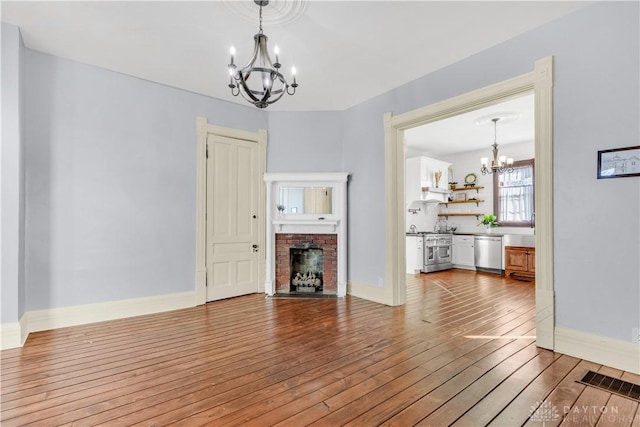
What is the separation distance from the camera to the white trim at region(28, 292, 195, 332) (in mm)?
3365

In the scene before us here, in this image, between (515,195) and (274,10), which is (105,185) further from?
(515,195)

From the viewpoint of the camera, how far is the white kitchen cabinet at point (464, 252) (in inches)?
294

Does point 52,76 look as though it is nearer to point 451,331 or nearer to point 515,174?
point 451,331

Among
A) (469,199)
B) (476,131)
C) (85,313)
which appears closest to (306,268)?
(85,313)

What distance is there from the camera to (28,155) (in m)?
3.34

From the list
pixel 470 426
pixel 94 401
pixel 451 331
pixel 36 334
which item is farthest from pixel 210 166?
pixel 470 426

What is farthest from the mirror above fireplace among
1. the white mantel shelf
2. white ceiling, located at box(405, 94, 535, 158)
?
white ceiling, located at box(405, 94, 535, 158)

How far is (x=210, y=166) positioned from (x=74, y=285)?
87.4 inches

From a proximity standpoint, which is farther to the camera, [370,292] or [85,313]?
[370,292]

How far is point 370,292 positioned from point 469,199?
4.89m

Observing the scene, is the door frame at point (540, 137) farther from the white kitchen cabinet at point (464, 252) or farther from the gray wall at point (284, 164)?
the white kitchen cabinet at point (464, 252)

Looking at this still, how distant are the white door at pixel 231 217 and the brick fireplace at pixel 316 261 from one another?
399 mm

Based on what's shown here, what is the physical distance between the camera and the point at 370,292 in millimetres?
4641

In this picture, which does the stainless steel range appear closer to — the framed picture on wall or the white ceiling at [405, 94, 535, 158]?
the white ceiling at [405, 94, 535, 158]
